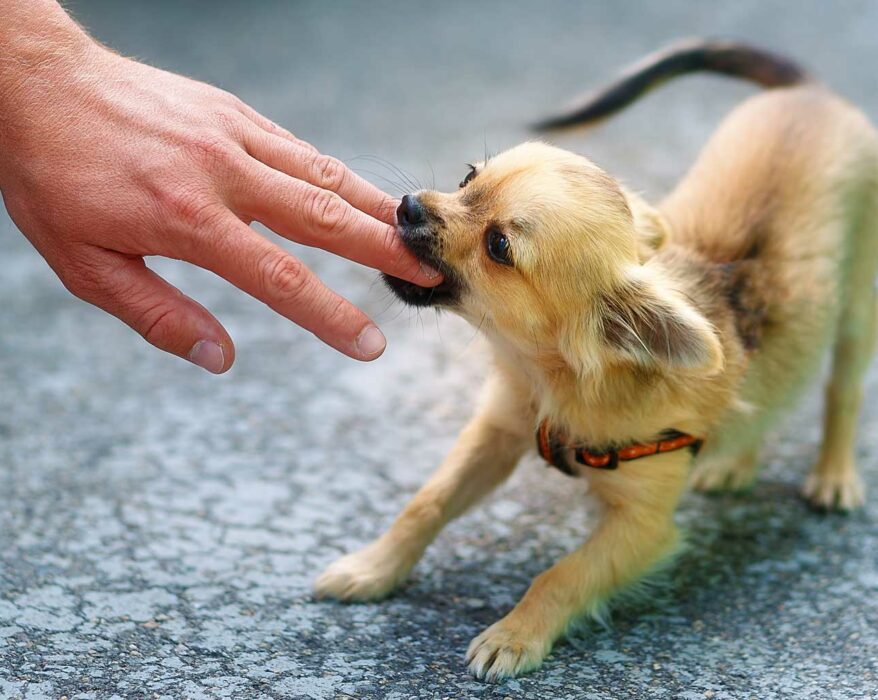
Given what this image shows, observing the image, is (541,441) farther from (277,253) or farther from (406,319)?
(406,319)

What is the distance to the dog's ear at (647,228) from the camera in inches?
111

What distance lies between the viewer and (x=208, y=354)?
2.27 metres

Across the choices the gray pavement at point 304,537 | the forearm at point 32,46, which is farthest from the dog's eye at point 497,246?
the forearm at point 32,46

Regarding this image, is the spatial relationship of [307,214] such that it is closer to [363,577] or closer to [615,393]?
[615,393]

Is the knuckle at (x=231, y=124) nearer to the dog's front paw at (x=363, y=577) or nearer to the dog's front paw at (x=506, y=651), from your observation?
the dog's front paw at (x=363, y=577)

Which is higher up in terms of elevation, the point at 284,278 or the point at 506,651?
the point at 284,278

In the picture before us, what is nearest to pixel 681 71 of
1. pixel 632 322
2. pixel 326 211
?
pixel 632 322

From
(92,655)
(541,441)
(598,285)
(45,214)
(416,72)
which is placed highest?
(416,72)

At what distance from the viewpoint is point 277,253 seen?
218 centimetres

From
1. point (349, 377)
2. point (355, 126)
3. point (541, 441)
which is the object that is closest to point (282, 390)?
point (349, 377)

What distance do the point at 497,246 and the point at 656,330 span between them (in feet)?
1.46

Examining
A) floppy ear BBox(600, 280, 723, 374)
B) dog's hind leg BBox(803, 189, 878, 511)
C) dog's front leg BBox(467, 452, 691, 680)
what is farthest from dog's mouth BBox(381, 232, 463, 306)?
dog's hind leg BBox(803, 189, 878, 511)

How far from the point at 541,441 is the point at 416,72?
5.76m

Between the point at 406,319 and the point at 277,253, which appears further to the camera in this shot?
the point at 406,319
